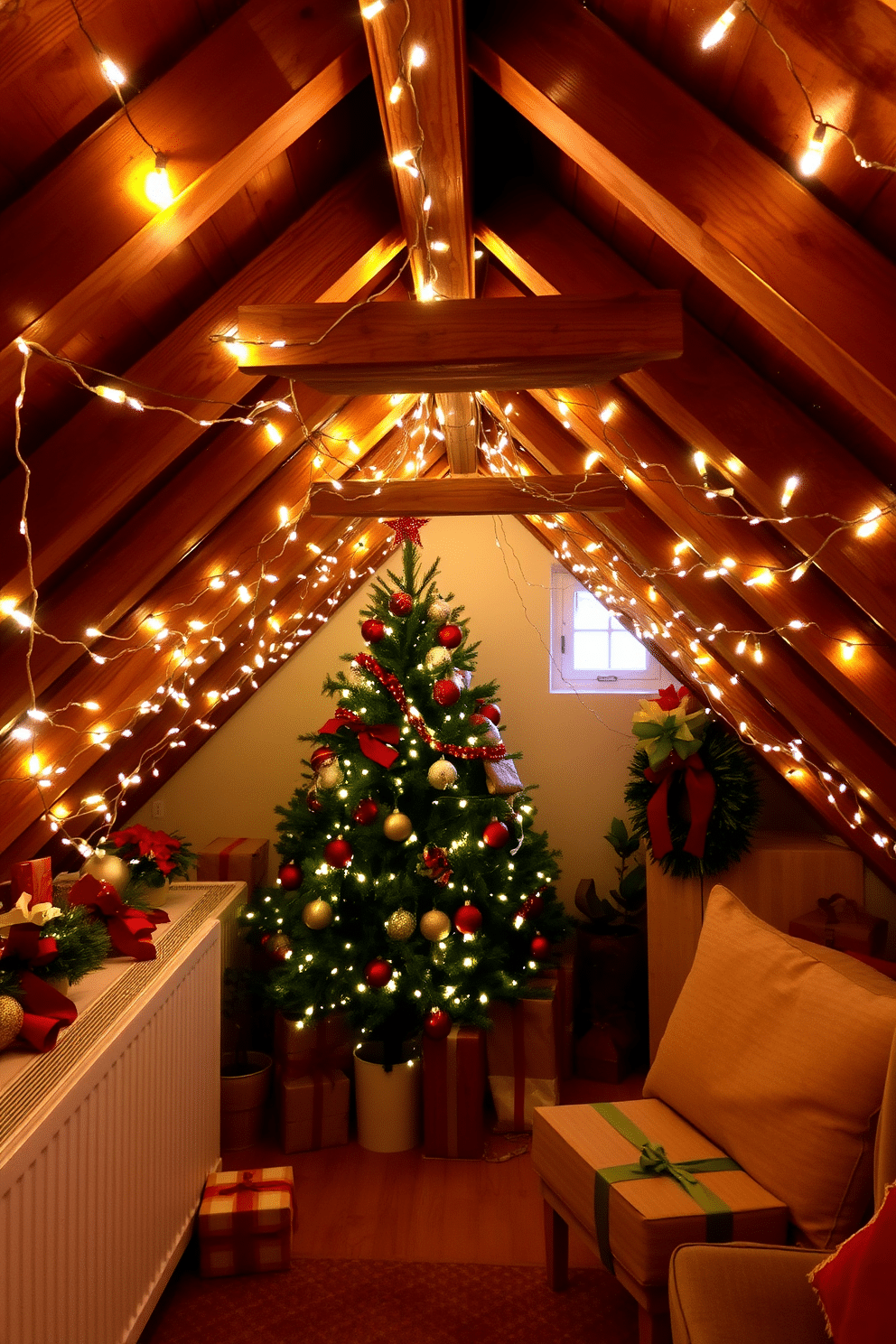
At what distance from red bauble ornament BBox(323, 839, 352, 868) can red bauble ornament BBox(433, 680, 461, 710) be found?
0.64m

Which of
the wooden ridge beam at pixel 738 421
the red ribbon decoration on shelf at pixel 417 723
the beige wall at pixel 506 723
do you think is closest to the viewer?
the wooden ridge beam at pixel 738 421

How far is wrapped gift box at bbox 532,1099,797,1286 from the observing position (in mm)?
2039

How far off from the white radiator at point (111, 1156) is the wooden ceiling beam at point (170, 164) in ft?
4.42

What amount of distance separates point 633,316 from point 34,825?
2405 mm

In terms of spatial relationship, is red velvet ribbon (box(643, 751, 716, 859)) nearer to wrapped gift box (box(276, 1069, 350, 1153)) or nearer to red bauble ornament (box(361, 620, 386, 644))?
red bauble ornament (box(361, 620, 386, 644))

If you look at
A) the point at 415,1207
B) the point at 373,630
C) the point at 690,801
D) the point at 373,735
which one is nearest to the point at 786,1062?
the point at 415,1207

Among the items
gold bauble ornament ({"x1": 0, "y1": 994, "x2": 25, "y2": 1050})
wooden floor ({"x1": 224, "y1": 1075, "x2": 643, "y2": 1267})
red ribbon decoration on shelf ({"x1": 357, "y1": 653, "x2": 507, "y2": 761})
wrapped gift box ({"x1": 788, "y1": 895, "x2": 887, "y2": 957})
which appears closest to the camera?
gold bauble ornament ({"x1": 0, "y1": 994, "x2": 25, "y2": 1050})

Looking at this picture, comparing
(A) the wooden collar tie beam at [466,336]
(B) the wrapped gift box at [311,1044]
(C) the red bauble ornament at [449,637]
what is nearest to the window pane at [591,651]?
(C) the red bauble ornament at [449,637]

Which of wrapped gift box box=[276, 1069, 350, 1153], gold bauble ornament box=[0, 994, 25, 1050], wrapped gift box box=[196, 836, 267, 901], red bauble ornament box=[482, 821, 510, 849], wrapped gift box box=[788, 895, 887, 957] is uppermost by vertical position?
red bauble ornament box=[482, 821, 510, 849]

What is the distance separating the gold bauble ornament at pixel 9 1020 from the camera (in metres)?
1.96

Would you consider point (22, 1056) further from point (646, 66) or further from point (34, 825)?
point (646, 66)

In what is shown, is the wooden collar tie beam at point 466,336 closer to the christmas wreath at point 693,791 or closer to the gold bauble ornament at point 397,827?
the gold bauble ornament at point 397,827

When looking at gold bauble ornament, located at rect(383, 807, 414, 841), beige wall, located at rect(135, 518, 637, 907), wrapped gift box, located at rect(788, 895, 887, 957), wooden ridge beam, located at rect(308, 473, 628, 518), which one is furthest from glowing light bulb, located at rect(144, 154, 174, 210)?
beige wall, located at rect(135, 518, 637, 907)

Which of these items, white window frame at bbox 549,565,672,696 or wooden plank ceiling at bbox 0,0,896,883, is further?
white window frame at bbox 549,565,672,696
